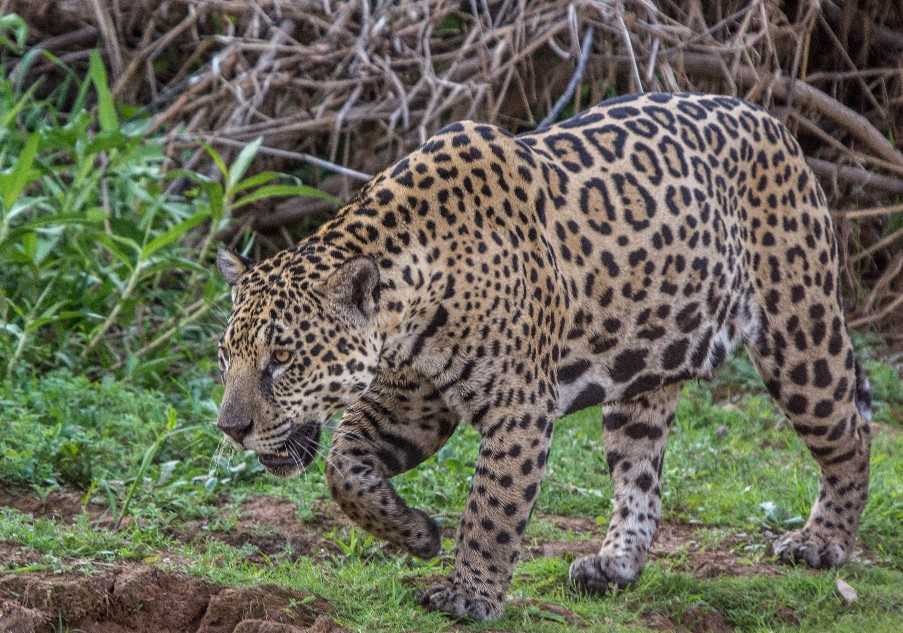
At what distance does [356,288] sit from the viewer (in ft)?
16.5

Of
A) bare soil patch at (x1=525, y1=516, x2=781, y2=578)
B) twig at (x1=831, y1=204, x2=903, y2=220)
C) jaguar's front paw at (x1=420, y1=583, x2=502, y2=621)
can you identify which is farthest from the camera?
twig at (x1=831, y1=204, x2=903, y2=220)

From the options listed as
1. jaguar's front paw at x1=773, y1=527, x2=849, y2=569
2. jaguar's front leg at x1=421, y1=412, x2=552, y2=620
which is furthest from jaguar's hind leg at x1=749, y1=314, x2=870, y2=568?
jaguar's front leg at x1=421, y1=412, x2=552, y2=620

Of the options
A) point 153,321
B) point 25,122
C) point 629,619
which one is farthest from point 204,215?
point 629,619

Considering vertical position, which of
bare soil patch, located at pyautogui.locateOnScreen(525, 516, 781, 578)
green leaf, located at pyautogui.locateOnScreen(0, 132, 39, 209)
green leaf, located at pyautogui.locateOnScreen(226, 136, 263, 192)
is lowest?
bare soil patch, located at pyautogui.locateOnScreen(525, 516, 781, 578)

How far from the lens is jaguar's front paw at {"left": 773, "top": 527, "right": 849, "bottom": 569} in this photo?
6.39 m

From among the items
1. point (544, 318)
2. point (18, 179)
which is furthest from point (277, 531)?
point (18, 179)

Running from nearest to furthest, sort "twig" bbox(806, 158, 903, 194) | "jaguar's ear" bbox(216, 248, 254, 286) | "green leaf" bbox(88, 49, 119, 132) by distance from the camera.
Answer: "jaguar's ear" bbox(216, 248, 254, 286), "green leaf" bbox(88, 49, 119, 132), "twig" bbox(806, 158, 903, 194)

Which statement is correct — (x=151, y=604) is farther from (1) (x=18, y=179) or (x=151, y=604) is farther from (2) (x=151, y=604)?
(1) (x=18, y=179)

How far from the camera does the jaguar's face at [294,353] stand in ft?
16.3

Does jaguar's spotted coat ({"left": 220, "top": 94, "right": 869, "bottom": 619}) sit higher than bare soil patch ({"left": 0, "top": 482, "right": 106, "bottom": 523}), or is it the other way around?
jaguar's spotted coat ({"left": 220, "top": 94, "right": 869, "bottom": 619})

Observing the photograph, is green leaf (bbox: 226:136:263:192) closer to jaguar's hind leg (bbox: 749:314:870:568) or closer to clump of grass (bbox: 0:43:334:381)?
clump of grass (bbox: 0:43:334:381)

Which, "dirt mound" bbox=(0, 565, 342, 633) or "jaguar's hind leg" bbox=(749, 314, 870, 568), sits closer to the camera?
"dirt mound" bbox=(0, 565, 342, 633)

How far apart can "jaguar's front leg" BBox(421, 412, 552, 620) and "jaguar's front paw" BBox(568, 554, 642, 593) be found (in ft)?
2.35

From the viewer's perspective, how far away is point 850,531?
21.3 feet
